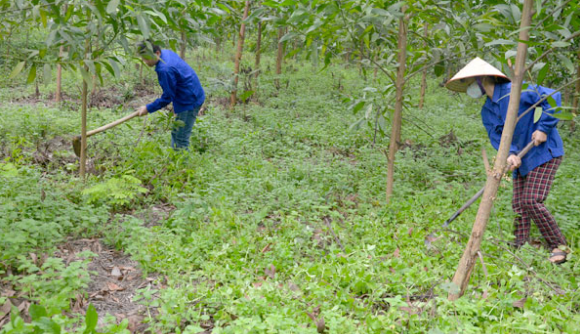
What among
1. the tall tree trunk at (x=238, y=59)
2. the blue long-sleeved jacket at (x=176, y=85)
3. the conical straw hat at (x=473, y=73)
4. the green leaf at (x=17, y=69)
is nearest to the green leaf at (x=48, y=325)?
the green leaf at (x=17, y=69)

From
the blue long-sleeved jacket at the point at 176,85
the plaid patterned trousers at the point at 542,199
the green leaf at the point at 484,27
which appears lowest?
the plaid patterned trousers at the point at 542,199

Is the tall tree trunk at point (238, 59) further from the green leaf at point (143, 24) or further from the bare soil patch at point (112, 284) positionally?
the bare soil patch at point (112, 284)

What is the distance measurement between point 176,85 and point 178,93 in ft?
0.38

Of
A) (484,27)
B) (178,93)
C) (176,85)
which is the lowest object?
(178,93)

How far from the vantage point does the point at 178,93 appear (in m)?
6.16

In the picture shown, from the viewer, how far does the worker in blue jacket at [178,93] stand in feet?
19.2

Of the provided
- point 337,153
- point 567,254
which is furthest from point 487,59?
point 337,153

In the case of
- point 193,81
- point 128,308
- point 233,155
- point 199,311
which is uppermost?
point 193,81

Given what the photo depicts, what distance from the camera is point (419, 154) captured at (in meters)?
6.84

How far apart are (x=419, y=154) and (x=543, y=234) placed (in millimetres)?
3013

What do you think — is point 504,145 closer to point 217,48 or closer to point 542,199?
point 542,199

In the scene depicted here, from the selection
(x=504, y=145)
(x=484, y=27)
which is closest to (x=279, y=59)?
(x=484, y=27)

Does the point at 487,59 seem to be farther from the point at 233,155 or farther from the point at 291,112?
the point at 291,112

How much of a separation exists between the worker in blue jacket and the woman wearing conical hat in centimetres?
366
